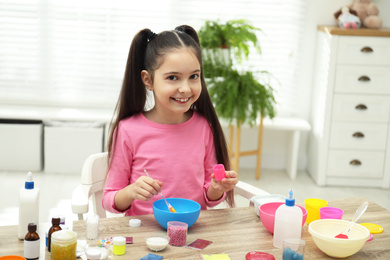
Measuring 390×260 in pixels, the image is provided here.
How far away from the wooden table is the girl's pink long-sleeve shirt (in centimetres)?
17

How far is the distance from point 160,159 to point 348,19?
278 centimetres

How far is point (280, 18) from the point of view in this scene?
447cm

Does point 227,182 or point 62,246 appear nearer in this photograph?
point 62,246

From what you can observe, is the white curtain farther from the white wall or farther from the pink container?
the pink container

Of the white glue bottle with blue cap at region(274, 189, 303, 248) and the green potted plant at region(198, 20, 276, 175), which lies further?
the green potted plant at region(198, 20, 276, 175)

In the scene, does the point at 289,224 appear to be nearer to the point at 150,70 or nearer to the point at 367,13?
the point at 150,70

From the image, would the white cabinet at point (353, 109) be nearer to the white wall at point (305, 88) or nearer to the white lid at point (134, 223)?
the white wall at point (305, 88)

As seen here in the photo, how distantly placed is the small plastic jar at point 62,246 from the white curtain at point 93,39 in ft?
10.5

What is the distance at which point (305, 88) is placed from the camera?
4.61 metres

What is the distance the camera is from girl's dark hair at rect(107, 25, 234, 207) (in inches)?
72.0

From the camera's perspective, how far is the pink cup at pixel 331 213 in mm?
1669

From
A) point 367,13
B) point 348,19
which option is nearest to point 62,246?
point 348,19

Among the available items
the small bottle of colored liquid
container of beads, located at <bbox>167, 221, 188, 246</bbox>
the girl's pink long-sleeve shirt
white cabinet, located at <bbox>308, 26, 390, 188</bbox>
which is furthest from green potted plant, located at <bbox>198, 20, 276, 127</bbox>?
the small bottle of colored liquid

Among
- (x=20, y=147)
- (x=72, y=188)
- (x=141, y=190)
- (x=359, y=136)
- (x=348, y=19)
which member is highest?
(x=348, y=19)
